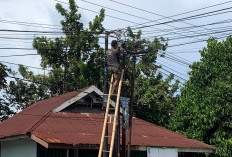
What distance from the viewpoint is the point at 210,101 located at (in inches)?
890

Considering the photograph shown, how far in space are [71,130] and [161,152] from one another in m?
3.83

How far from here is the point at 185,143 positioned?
19141 mm

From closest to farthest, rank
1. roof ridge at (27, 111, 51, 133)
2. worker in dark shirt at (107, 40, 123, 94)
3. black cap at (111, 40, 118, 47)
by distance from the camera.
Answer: worker in dark shirt at (107, 40, 123, 94), black cap at (111, 40, 118, 47), roof ridge at (27, 111, 51, 133)

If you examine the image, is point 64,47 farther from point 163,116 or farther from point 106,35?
point 106,35

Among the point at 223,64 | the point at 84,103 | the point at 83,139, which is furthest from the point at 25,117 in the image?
the point at 223,64

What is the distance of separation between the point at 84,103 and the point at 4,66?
10.6 m

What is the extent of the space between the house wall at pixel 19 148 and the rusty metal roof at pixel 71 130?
0.62 meters

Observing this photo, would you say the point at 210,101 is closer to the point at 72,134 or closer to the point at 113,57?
the point at 72,134

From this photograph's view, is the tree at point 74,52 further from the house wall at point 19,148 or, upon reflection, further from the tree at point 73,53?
the house wall at point 19,148

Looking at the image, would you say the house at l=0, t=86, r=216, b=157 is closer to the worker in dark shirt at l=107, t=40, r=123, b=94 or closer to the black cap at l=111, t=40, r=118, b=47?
the worker in dark shirt at l=107, t=40, r=123, b=94

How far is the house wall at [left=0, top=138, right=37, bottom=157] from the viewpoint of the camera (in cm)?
1731

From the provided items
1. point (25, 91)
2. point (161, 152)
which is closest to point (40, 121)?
point (161, 152)

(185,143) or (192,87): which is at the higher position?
(192,87)

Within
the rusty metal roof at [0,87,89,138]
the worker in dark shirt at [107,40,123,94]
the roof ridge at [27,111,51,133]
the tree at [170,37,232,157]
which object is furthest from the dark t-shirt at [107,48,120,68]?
the tree at [170,37,232,157]
